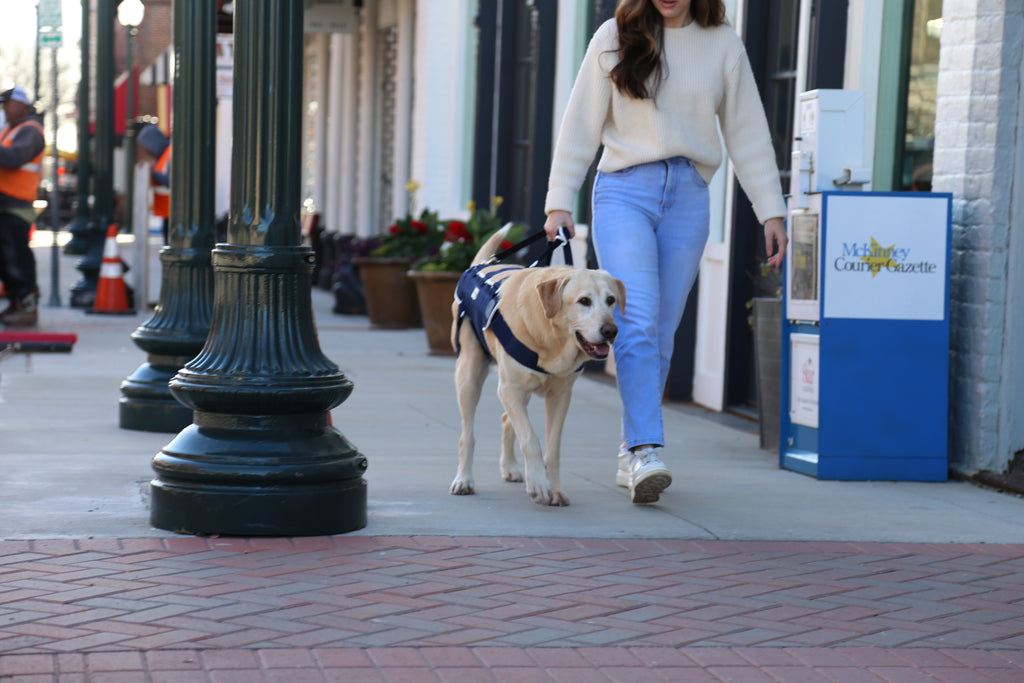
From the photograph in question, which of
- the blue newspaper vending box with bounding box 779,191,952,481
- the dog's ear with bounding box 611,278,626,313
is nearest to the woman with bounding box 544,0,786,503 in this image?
the dog's ear with bounding box 611,278,626,313

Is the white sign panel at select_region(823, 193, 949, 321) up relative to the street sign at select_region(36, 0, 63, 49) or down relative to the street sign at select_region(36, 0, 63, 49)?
down

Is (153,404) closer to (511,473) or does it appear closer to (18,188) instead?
(511,473)

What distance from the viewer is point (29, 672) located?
137 inches

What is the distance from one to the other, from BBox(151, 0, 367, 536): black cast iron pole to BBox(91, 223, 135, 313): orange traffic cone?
10.7 meters

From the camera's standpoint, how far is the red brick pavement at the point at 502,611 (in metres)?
3.68

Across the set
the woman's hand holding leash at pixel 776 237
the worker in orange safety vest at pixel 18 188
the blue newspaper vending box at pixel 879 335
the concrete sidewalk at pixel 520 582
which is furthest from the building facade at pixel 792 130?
the worker in orange safety vest at pixel 18 188

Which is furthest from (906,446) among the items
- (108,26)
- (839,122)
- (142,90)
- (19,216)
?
(142,90)

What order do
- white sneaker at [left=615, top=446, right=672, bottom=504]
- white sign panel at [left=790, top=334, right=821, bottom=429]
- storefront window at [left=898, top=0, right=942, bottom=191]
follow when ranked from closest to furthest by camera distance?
white sneaker at [left=615, top=446, right=672, bottom=504] < white sign panel at [left=790, top=334, right=821, bottom=429] < storefront window at [left=898, top=0, right=942, bottom=191]

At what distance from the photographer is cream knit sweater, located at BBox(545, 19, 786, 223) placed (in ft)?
18.9

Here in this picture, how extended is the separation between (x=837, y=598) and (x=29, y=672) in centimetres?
229

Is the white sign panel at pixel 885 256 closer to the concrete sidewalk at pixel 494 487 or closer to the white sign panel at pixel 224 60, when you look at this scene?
the concrete sidewalk at pixel 494 487

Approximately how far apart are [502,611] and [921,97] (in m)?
4.31

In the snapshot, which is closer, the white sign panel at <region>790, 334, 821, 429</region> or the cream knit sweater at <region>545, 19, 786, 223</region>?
the cream knit sweater at <region>545, 19, 786, 223</region>

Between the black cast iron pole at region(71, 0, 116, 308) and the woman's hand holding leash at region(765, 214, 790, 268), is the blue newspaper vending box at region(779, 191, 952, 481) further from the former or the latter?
the black cast iron pole at region(71, 0, 116, 308)
